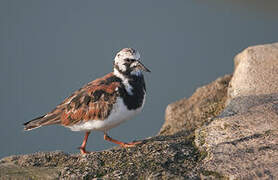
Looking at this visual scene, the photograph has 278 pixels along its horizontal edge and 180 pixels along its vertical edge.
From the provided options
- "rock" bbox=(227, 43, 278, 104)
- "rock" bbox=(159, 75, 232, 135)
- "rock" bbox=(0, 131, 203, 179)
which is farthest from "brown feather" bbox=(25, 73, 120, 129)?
"rock" bbox=(227, 43, 278, 104)

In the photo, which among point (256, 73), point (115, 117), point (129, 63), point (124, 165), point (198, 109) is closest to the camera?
point (124, 165)

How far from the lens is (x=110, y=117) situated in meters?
5.27

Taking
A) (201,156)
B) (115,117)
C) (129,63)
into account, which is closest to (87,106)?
(115,117)

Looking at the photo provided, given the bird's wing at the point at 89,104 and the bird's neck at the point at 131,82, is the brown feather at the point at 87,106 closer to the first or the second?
the bird's wing at the point at 89,104

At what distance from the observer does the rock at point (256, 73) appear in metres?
5.59

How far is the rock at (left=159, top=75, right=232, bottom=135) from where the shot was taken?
5871 mm

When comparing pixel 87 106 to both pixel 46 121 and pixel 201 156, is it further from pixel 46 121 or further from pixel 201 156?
pixel 201 156

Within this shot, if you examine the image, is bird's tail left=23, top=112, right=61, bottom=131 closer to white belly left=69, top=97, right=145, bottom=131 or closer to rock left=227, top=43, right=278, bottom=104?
white belly left=69, top=97, right=145, bottom=131

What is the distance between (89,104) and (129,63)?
753mm

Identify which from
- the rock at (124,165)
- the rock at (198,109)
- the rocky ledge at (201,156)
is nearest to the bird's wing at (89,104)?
the rocky ledge at (201,156)

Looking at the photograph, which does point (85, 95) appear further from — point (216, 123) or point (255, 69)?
point (255, 69)

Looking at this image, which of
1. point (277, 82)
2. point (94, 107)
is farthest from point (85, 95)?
point (277, 82)

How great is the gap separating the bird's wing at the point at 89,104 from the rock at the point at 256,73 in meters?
1.63

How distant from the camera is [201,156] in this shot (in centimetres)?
428
